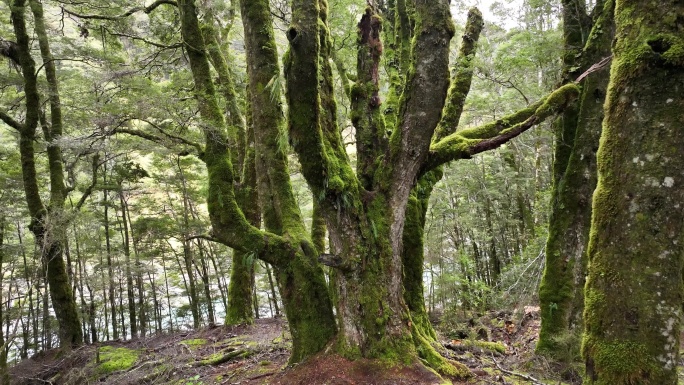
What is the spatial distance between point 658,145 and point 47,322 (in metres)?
20.1

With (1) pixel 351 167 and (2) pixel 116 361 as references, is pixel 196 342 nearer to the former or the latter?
(2) pixel 116 361

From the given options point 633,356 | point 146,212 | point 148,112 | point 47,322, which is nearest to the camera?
point 633,356

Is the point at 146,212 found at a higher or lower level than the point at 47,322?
higher

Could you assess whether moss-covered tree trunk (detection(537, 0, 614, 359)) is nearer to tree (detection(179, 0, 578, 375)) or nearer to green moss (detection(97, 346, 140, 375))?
tree (detection(179, 0, 578, 375))

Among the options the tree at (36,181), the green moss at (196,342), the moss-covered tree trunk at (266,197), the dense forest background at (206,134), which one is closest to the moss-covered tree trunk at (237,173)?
the dense forest background at (206,134)

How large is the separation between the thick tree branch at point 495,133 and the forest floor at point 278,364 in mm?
2512

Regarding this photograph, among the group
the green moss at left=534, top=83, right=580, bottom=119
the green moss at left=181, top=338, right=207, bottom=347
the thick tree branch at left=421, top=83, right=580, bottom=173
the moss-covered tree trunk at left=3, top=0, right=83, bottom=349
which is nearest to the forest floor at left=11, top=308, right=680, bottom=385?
the green moss at left=181, top=338, right=207, bottom=347

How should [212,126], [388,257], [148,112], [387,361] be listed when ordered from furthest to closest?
[148,112] → [212,126] → [388,257] → [387,361]

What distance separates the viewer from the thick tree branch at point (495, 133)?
439 centimetres

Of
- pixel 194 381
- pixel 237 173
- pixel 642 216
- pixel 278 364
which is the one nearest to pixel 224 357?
pixel 194 381

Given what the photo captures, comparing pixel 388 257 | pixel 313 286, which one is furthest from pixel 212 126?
pixel 388 257

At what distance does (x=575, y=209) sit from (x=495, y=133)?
156 centimetres

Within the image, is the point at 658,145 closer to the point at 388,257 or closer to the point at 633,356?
the point at 633,356

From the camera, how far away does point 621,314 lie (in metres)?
2.25
